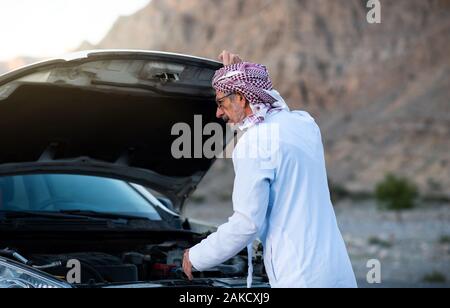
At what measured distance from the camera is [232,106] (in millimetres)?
3979

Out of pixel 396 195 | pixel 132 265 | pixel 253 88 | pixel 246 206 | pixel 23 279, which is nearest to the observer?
pixel 246 206

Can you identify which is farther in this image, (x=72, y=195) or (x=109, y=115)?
(x=72, y=195)

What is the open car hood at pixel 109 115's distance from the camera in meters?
4.90

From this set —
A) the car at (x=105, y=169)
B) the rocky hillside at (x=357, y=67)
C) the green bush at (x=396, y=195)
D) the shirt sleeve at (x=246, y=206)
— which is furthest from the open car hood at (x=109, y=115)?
the rocky hillside at (x=357, y=67)

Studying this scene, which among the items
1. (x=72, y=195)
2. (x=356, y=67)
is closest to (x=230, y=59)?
(x=72, y=195)

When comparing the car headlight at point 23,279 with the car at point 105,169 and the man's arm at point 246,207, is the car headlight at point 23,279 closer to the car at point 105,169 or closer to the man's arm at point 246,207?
the car at point 105,169

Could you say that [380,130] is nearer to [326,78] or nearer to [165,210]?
[326,78]

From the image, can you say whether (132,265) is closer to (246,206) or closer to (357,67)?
(246,206)

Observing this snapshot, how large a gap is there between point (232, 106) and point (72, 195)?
102 inches

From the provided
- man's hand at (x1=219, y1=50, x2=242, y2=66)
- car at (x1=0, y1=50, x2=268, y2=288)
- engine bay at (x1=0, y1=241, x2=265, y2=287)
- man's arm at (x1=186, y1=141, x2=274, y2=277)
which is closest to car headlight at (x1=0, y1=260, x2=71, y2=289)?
car at (x1=0, y1=50, x2=268, y2=288)

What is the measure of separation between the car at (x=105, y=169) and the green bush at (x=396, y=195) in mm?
29799

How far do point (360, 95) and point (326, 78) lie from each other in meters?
2.40

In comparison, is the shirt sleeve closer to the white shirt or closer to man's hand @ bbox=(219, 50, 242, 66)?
the white shirt

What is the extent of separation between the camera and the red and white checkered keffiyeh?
3.90 metres
